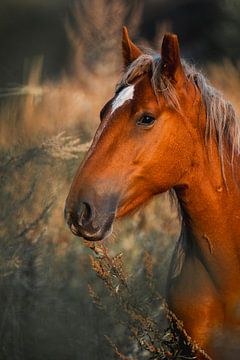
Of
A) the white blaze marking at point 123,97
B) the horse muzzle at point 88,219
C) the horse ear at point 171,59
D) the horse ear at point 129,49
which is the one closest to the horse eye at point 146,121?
the white blaze marking at point 123,97

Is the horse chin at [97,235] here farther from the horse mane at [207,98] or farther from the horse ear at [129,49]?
the horse ear at [129,49]

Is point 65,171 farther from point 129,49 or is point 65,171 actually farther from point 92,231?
point 92,231

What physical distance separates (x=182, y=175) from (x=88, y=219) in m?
0.47

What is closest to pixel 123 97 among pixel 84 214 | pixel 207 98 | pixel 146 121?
pixel 146 121

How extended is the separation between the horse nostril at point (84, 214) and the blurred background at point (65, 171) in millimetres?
3098

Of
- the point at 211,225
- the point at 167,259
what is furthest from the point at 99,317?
the point at 211,225

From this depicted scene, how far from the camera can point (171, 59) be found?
2785 millimetres

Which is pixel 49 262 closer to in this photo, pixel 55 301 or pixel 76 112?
pixel 55 301

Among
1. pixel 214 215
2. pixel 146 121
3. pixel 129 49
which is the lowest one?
pixel 214 215

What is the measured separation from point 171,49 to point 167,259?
3184 millimetres

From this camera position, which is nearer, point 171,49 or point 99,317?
point 171,49

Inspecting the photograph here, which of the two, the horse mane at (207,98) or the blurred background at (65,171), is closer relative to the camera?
the horse mane at (207,98)

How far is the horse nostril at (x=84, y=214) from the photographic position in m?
2.60

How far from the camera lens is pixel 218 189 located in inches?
114
